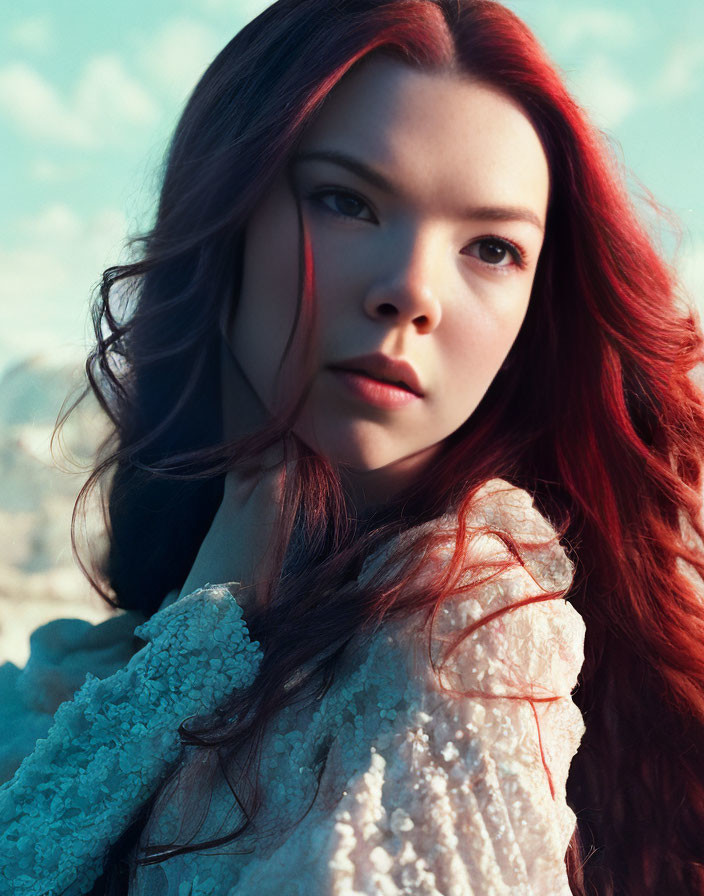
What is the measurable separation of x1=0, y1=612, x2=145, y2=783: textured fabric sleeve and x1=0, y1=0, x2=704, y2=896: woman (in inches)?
7.5

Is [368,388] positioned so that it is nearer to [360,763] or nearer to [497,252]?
[497,252]

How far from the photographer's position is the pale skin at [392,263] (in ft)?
3.70

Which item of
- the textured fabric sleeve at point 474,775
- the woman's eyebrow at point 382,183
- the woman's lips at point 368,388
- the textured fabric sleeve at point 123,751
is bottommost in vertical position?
the textured fabric sleeve at point 474,775

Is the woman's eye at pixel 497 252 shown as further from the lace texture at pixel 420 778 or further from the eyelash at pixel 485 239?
the lace texture at pixel 420 778

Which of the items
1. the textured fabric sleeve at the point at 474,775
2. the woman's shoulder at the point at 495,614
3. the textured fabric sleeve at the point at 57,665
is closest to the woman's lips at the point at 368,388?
the woman's shoulder at the point at 495,614

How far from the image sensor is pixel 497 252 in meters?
1.23

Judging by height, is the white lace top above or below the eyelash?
below

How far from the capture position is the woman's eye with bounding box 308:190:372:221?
1151 mm

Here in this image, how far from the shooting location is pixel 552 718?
98cm

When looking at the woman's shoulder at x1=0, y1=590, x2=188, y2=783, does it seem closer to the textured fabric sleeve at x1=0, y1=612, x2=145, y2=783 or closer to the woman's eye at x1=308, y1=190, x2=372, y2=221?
the textured fabric sleeve at x1=0, y1=612, x2=145, y2=783

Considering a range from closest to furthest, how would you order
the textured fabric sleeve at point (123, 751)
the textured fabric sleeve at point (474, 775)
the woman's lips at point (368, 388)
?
the textured fabric sleeve at point (474, 775) → the textured fabric sleeve at point (123, 751) → the woman's lips at point (368, 388)

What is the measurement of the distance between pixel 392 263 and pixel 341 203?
0.11 m

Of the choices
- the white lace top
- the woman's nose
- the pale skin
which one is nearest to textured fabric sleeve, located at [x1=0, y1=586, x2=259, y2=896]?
the white lace top

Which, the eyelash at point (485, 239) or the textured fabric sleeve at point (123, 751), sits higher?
the eyelash at point (485, 239)
